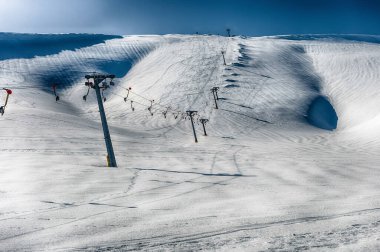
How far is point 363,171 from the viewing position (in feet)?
39.4

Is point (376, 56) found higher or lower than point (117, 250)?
higher

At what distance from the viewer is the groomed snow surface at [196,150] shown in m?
5.25

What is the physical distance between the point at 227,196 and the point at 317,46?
83.4 m

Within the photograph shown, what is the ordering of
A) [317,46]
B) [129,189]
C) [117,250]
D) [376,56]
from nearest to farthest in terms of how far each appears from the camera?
[117,250] < [129,189] < [376,56] < [317,46]

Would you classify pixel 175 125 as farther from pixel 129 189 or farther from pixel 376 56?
pixel 376 56

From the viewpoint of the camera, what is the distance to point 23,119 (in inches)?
1270

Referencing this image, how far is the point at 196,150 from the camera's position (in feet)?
81.7

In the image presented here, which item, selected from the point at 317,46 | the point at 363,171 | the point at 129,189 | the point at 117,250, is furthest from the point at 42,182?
the point at 317,46

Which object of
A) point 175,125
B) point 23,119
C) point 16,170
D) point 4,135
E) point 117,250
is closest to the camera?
point 117,250

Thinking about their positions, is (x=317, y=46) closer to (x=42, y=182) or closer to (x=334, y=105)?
(x=334, y=105)

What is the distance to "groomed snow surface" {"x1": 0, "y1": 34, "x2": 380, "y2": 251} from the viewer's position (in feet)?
17.2

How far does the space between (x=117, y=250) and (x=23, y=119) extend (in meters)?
31.3

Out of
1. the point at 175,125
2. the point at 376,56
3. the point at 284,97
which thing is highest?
the point at 376,56

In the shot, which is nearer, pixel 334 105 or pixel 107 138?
pixel 107 138
